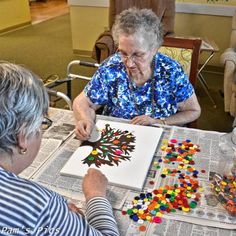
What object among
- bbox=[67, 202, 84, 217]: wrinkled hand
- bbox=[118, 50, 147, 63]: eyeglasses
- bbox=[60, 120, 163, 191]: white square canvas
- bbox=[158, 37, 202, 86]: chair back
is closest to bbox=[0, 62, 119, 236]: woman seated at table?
bbox=[67, 202, 84, 217]: wrinkled hand

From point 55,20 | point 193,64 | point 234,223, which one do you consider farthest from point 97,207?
point 55,20

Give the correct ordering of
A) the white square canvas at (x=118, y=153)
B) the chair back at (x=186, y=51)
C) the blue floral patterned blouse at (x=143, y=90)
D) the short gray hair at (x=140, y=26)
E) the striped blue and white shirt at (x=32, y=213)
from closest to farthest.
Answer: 1. the striped blue and white shirt at (x=32, y=213)
2. the white square canvas at (x=118, y=153)
3. the short gray hair at (x=140, y=26)
4. the blue floral patterned blouse at (x=143, y=90)
5. the chair back at (x=186, y=51)

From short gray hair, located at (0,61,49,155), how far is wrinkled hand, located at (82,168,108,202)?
0.31m

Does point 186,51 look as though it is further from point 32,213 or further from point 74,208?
point 32,213

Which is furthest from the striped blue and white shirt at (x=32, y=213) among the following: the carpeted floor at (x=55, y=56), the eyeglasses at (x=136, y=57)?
the carpeted floor at (x=55, y=56)

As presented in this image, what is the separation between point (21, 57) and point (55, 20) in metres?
2.26

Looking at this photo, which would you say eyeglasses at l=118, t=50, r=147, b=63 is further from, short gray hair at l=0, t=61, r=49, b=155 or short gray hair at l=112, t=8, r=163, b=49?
short gray hair at l=0, t=61, r=49, b=155

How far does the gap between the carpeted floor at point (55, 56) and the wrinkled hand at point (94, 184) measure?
1946mm

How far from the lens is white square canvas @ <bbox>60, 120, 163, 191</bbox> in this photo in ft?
3.47

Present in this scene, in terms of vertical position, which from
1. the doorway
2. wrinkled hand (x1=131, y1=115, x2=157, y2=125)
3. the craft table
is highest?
wrinkled hand (x1=131, y1=115, x2=157, y2=125)

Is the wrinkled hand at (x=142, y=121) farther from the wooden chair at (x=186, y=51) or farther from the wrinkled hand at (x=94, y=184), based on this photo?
the wooden chair at (x=186, y=51)

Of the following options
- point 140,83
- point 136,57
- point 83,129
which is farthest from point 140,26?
point 83,129

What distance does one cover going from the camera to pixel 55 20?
651 cm

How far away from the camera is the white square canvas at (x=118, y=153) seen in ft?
3.47
